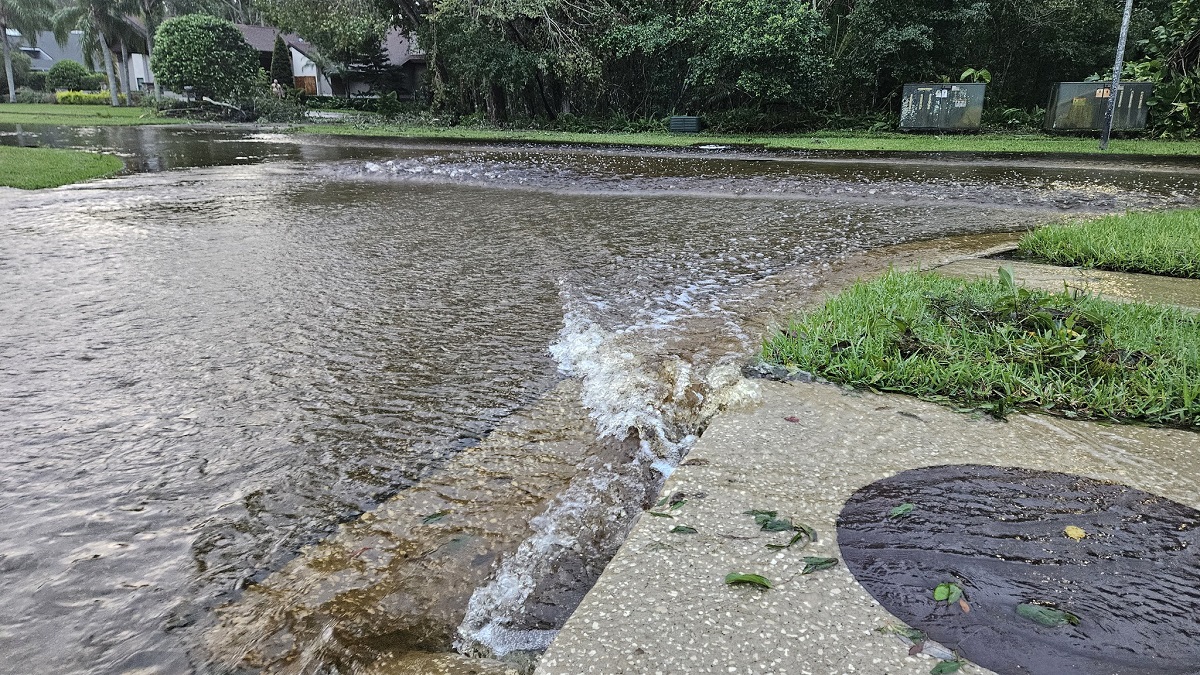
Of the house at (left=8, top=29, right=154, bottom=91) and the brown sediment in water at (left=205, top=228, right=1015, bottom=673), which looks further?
the house at (left=8, top=29, right=154, bottom=91)

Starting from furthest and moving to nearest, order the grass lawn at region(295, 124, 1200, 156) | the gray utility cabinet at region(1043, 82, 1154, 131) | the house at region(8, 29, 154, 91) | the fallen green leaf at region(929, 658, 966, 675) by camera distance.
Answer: the house at region(8, 29, 154, 91) → the gray utility cabinet at region(1043, 82, 1154, 131) → the grass lawn at region(295, 124, 1200, 156) → the fallen green leaf at region(929, 658, 966, 675)

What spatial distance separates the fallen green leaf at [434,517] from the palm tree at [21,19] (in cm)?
5463

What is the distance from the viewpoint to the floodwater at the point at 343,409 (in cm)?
201

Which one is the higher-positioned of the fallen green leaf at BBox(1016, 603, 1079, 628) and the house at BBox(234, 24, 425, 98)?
the house at BBox(234, 24, 425, 98)

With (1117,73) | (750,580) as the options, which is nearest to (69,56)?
(1117,73)

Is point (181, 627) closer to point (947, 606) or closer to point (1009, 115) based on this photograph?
point (947, 606)

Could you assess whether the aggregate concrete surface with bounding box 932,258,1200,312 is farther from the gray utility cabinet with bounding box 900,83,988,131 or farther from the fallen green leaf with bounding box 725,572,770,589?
the gray utility cabinet with bounding box 900,83,988,131

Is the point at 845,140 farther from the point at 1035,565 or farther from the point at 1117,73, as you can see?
the point at 1035,565

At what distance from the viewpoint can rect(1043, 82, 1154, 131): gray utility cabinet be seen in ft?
52.6

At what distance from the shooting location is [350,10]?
21719 mm

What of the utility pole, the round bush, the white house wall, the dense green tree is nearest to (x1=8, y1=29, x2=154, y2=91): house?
the white house wall

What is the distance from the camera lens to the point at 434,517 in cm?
243

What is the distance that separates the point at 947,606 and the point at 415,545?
1521 millimetres

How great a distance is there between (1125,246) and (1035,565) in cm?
442
